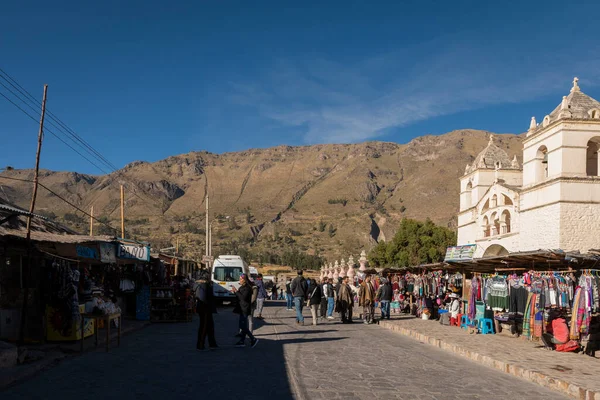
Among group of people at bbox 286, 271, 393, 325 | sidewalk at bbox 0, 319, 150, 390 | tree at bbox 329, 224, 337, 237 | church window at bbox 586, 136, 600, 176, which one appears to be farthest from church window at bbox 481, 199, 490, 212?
tree at bbox 329, 224, 337, 237

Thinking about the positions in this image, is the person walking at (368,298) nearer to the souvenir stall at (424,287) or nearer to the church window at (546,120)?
the souvenir stall at (424,287)

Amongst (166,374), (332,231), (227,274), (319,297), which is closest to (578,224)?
(319,297)

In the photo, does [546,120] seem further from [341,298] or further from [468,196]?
[341,298]

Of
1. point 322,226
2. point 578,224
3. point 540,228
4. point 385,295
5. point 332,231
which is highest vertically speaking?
point 322,226

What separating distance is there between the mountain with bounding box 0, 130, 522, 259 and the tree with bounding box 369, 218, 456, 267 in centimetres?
4393

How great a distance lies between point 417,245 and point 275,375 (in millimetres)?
55061

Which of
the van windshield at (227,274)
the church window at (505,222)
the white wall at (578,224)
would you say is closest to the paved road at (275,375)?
the van windshield at (227,274)

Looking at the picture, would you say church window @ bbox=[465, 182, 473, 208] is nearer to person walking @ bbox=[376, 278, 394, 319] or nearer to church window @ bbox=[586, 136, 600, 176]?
church window @ bbox=[586, 136, 600, 176]

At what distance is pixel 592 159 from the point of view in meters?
29.9

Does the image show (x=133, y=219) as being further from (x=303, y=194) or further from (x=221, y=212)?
(x=303, y=194)

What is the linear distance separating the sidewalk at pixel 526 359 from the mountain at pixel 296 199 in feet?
276

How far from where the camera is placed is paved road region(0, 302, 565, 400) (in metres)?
8.07

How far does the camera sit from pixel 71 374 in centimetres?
941

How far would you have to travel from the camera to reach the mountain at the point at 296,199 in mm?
122812
